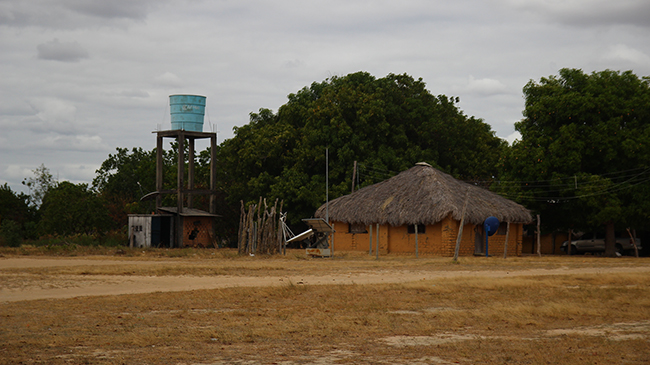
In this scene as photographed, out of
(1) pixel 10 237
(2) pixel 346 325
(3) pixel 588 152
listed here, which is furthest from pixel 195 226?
(2) pixel 346 325

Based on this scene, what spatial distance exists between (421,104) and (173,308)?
3232cm

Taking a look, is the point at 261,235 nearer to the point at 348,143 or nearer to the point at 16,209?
the point at 348,143

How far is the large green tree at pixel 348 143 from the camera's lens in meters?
39.8

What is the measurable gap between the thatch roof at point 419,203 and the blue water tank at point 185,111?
9.60 m

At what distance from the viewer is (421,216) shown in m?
31.6

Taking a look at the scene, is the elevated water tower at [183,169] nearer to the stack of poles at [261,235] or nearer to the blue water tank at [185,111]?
the blue water tank at [185,111]

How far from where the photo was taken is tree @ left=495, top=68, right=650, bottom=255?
32.1 meters

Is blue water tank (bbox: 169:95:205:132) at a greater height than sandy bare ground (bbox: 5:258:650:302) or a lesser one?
greater

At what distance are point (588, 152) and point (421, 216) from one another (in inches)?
349

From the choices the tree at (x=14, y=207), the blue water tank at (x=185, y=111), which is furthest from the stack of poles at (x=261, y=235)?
the tree at (x=14, y=207)

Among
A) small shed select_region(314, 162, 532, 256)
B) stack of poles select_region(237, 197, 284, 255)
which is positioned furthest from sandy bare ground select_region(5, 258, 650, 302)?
small shed select_region(314, 162, 532, 256)

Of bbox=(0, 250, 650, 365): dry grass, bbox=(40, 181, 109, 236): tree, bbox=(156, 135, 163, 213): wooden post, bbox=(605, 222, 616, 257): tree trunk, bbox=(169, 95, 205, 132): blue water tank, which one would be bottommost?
bbox=(0, 250, 650, 365): dry grass

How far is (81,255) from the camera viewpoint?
29703 millimetres

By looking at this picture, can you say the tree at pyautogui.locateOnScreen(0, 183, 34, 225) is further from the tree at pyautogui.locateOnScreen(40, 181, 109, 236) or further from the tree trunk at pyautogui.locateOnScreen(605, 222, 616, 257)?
the tree trunk at pyautogui.locateOnScreen(605, 222, 616, 257)
